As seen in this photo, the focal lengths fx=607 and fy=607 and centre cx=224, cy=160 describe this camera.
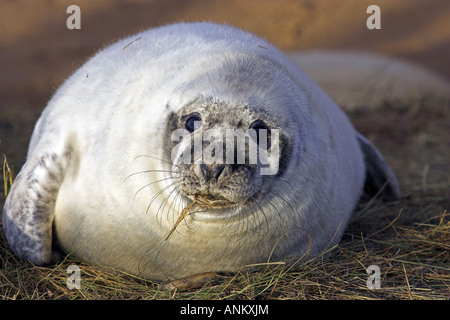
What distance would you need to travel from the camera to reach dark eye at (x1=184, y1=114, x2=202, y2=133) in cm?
291

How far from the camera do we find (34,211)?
352 centimetres

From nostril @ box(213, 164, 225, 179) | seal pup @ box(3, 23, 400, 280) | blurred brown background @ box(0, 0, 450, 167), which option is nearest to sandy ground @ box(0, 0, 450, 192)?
blurred brown background @ box(0, 0, 450, 167)

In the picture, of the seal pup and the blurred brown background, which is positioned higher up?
the blurred brown background

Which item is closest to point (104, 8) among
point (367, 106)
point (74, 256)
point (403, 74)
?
point (367, 106)

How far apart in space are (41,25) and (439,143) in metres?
4.94

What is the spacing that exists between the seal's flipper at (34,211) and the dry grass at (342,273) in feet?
0.30

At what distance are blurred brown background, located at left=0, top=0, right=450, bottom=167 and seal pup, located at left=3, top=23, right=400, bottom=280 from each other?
3.53m

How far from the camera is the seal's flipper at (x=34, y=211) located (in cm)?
347

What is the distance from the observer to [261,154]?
9.71 feet

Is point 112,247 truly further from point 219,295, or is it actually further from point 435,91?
point 435,91

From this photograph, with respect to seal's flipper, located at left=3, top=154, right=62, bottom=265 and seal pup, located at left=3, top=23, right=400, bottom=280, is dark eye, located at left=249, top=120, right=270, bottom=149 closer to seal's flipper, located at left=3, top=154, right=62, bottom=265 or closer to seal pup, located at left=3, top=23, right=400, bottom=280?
seal pup, located at left=3, top=23, right=400, bottom=280

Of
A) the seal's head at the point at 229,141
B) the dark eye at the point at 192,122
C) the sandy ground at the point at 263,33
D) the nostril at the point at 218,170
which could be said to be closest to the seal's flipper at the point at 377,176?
the sandy ground at the point at 263,33

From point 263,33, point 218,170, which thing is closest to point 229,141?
point 218,170

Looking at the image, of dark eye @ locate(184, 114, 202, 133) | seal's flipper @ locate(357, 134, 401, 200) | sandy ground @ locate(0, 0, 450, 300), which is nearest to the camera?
dark eye @ locate(184, 114, 202, 133)
